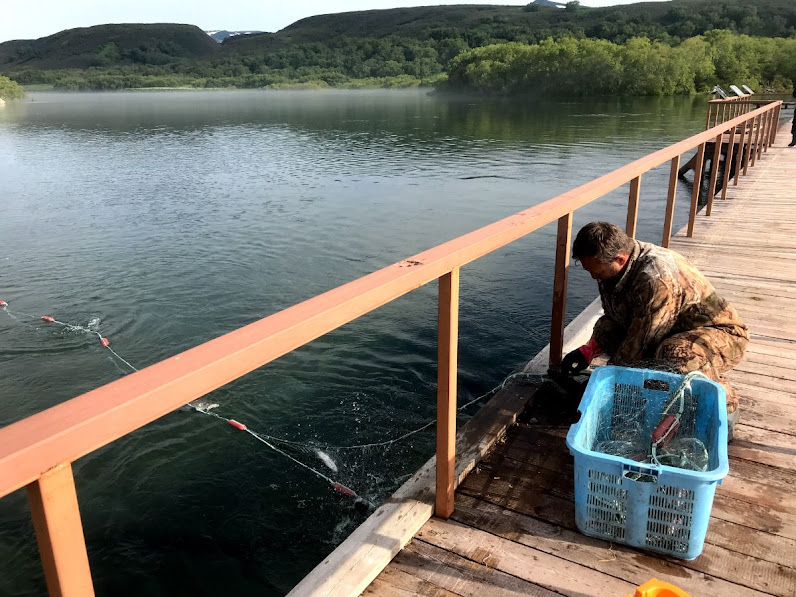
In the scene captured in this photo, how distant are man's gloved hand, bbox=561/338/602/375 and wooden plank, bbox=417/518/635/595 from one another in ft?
4.48

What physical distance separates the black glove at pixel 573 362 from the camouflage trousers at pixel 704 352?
19.2 inches

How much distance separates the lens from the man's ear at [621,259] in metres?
2.96

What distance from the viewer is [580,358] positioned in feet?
11.8

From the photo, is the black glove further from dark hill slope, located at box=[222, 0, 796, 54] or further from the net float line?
dark hill slope, located at box=[222, 0, 796, 54]

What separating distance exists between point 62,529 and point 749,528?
7.81 ft

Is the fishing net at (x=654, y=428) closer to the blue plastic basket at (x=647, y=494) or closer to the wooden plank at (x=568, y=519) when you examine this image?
the blue plastic basket at (x=647, y=494)

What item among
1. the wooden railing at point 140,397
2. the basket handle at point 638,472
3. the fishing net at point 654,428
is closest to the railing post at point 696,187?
the fishing net at point 654,428

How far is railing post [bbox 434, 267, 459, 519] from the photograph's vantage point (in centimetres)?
226

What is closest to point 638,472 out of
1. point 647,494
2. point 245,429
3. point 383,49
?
point 647,494

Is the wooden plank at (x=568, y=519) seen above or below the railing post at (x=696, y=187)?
below

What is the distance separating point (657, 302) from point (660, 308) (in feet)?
0.13

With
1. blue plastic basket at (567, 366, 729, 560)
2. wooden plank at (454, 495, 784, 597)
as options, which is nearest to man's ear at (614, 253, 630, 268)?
blue plastic basket at (567, 366, 729, 560)

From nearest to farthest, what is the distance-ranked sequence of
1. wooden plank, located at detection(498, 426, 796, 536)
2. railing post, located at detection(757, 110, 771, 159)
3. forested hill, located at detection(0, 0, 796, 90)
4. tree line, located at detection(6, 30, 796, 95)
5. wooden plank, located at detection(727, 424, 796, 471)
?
wooden plank, located at detection(498, 426, 796, 536), wooden plank, located at detection(727, 424, 796, 471), railing post, located at detection(757, 110, 771, 159), tree line, located at detection(6, 30, 796, 95), forested hill, located at detection(0, 0, 796, 90)

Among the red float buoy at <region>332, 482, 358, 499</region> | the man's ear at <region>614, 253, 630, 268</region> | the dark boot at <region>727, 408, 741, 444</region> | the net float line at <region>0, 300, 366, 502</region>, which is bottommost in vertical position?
the net float line at <region>0, 300, 366, 502</region>
